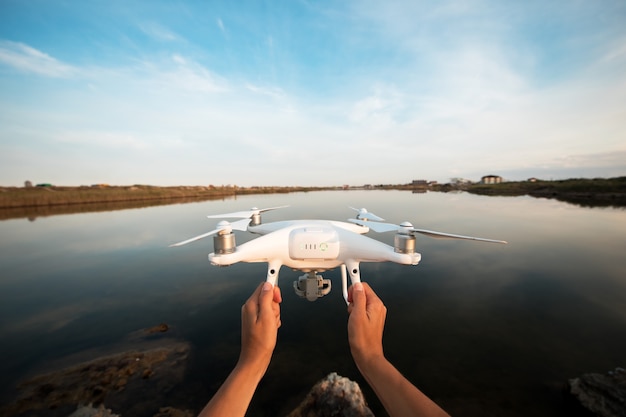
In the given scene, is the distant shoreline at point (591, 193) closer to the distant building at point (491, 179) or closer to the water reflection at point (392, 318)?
the water reflection at point (392, 318)

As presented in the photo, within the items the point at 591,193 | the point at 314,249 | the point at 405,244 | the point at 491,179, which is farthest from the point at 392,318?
the point at 491,179

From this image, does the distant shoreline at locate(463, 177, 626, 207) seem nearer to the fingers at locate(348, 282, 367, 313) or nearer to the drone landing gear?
the drone landing gear

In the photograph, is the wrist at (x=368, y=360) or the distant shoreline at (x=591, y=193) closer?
the wrist at (x=368, y=360)

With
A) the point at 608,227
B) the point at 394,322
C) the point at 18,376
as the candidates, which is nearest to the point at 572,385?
the point at 394,322

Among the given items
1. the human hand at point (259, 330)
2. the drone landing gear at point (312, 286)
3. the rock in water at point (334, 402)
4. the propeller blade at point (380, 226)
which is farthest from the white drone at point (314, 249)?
the rock in water at point (334, 402)

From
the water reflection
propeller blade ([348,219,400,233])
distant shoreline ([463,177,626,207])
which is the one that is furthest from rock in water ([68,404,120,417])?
distant shoreline ([463,177,626,207])

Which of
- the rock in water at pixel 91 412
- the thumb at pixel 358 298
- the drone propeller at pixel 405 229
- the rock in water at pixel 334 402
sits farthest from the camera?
the rock in water at pixel 91 412
